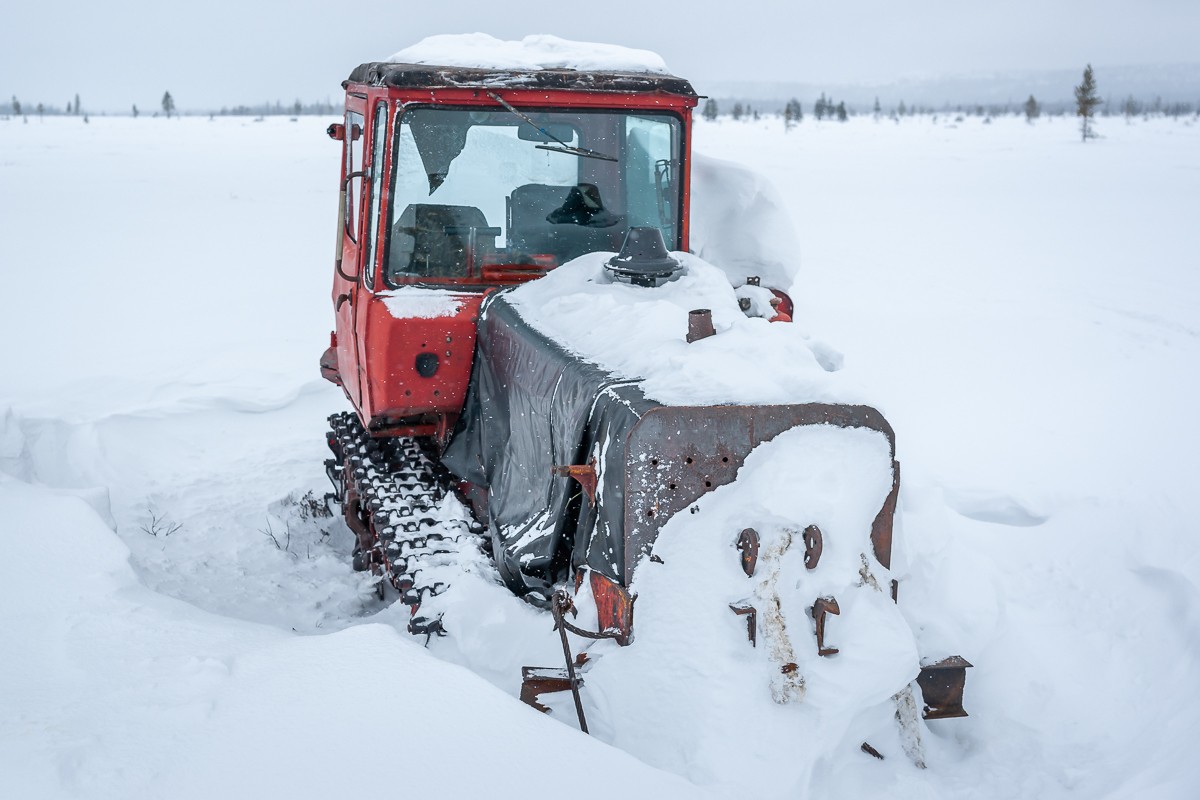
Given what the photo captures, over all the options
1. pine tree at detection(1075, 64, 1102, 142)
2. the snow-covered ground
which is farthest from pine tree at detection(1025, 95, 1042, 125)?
the snow-covered ground

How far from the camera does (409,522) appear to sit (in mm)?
4082

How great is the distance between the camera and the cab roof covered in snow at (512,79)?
3941mm

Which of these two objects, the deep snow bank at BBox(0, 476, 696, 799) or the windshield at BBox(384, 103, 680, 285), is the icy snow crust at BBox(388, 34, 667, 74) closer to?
the windshield at BBox(384, 103, 680, 285)

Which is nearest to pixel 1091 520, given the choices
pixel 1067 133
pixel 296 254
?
pixel 296 254

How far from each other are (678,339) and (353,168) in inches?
82.8

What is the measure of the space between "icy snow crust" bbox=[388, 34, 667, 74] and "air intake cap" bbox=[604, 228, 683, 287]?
2.94ft

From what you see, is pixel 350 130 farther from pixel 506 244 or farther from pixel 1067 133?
pixel 1067 133

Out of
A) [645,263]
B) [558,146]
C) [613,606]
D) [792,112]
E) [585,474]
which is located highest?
[792,112]

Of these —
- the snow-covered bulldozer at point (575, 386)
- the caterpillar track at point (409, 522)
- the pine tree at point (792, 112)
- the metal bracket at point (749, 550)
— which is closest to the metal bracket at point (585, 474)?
the snow-covered bulldozer at point (575, 386)

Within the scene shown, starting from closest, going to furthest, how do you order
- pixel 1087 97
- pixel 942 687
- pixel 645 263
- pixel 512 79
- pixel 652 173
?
pixel 942 687
pixel 645 263
pixel 512 79
pixel 652 173
pixel 1087 97

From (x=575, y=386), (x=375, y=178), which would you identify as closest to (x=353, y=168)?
(x=375, y=178)

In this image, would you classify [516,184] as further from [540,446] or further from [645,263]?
[540,446]

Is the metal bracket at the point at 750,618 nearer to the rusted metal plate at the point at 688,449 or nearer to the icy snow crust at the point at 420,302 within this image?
the rusted metal plate at the point at 688,449

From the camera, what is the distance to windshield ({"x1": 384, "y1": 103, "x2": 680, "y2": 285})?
13.5 ft
